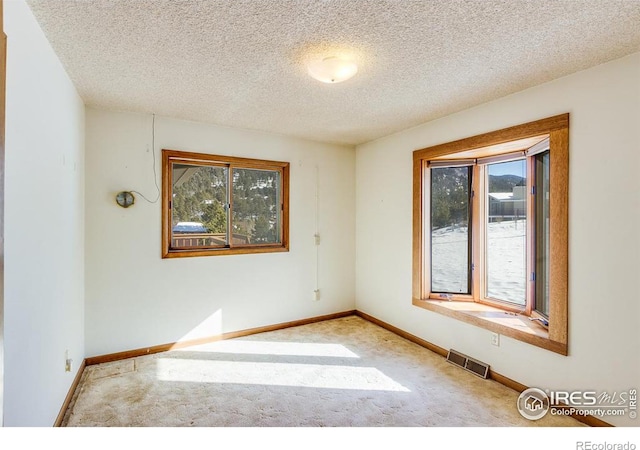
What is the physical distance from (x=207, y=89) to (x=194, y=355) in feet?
8.28

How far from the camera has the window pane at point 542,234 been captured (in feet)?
9.11

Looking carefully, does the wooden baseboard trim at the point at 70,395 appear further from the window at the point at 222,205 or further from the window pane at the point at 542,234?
the window pane at the point at 542,234

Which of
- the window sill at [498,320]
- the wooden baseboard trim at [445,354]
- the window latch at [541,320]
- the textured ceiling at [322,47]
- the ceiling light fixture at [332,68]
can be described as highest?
the textured ceiling at [322,47]

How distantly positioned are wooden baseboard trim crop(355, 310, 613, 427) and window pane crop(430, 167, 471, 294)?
604 millimetres

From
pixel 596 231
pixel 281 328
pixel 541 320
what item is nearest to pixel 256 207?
pixel 281 328

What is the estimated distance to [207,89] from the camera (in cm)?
266

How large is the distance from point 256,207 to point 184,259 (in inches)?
40.3

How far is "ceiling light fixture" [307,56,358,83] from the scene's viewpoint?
2.09 meters

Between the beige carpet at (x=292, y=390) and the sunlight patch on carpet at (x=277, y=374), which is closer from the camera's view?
the beige carpet at (x=292, y=390)

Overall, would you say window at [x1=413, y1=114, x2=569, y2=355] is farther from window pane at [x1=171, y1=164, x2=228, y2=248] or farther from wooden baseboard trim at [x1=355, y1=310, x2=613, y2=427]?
window pane at [x1=171, y1=164, x2=228, y2=248]

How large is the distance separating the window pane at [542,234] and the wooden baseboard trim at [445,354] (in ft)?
2.11

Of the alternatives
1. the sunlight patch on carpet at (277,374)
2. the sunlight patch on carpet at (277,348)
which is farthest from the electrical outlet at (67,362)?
the sunlight patch on carpet at (277,348)

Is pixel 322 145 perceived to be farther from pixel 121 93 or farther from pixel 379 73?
pixel 121 93

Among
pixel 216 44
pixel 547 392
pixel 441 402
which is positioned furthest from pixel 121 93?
pixel 547 392
